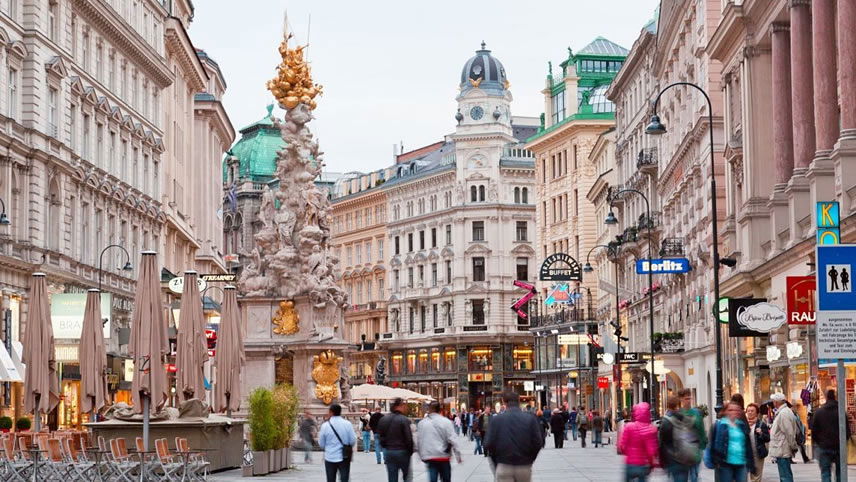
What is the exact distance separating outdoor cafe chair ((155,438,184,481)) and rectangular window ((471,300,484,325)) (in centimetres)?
10839

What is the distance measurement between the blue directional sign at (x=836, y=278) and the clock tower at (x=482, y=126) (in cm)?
12022

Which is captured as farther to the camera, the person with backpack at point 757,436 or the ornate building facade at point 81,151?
the ornate building facade at point 81,151

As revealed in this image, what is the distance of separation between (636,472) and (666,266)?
2860 cm

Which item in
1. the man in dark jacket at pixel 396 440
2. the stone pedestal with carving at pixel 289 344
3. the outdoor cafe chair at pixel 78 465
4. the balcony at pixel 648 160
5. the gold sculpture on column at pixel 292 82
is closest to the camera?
the man in dark jacket at pixel 396 440

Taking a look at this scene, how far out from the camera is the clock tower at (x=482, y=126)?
13550 centimetres

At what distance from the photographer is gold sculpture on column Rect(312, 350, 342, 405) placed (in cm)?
5172

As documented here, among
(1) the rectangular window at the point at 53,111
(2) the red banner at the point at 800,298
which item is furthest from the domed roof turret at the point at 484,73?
(2) the red banner at the point at 800,298

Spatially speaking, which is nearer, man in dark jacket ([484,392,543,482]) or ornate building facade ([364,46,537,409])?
man in dark jacket ([484,392,543,482])

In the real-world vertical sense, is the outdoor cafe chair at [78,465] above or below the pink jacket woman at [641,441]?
below

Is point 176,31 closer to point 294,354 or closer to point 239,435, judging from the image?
point 294,354

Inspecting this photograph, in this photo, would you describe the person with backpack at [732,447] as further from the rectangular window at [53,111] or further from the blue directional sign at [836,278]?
the rectangular window at [53,111]

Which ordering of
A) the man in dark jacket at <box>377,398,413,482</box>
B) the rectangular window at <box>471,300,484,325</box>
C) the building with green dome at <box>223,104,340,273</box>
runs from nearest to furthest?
the man in dark jacket at <box>377,398,413,482</box> → the rectangular window at <box>471,300,484,325</box> → the building with green dome at <box>223,104,340,273</box>

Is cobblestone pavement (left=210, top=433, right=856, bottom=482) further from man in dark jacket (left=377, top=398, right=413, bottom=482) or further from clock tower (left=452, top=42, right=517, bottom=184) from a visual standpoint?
clock tower (left=452, top=42, right=517, bottom=184)

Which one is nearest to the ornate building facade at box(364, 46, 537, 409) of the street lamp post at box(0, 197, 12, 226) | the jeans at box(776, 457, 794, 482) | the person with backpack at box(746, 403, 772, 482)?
the street lamp post at box(0, 197, 12, 226)
